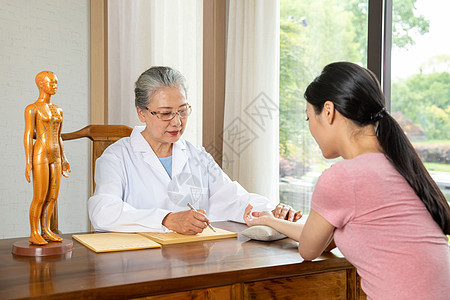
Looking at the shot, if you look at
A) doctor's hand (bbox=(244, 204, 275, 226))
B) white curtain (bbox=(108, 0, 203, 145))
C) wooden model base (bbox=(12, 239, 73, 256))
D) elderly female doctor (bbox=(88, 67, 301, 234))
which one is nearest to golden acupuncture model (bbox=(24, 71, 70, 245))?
wooden model base (bbox=(12, 239, 73, 256))

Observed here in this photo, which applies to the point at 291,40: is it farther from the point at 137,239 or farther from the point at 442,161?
the point at 137,239

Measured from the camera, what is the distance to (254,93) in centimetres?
273

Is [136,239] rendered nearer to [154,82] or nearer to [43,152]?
[43,152]

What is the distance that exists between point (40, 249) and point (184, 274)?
0.44 meters

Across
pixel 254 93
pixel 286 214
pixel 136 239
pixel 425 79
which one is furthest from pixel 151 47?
pixel 136 239

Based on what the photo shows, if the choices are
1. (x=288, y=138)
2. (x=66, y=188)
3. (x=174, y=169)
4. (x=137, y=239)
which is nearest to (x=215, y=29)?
(x=288, y=138)

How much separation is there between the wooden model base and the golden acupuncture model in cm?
3

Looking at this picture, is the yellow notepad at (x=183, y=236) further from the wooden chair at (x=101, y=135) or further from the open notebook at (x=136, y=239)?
the wooden chair at (x=101, y=135)

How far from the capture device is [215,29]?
300 cm

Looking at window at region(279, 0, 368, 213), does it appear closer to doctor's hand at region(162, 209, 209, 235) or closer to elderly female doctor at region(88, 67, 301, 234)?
elderly female doctor at region(88, 67, 301, 234)

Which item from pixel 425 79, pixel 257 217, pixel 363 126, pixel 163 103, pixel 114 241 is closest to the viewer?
pixel 363 126

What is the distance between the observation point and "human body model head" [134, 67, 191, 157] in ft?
6.61

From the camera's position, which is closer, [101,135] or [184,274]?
[184,274]

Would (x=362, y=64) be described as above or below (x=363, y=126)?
above
